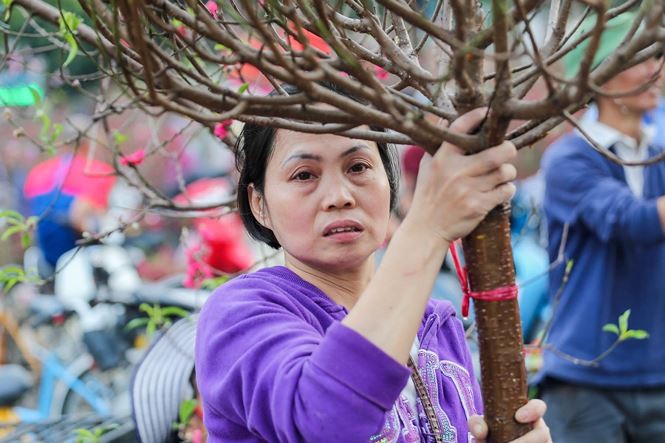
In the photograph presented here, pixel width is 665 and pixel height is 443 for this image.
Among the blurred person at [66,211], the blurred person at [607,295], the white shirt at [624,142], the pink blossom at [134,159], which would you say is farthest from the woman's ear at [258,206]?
the blurred person at [66,211]

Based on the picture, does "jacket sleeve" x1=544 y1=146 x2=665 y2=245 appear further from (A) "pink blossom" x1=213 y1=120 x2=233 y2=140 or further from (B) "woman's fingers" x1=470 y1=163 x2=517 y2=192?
(B) "woman's fingers" x1=470 y1=163 x2=517 y2=192

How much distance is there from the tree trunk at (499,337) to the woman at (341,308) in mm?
33

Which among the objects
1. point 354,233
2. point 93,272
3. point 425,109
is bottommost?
point 93,272

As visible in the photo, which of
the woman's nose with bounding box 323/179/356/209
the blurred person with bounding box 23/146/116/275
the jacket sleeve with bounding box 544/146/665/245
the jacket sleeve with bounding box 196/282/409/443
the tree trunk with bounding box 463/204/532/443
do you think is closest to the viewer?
the jacket sleeve with bounding box 196/282/409/443

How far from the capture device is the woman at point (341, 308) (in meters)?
1.47

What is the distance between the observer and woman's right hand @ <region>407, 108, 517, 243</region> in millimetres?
1500

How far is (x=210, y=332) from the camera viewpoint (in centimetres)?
175

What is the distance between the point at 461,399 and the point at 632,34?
773 mm

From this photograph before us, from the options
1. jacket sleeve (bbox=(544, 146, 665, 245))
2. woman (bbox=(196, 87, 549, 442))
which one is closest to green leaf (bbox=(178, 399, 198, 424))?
woman (bbox=(196, 87, 549, 442))

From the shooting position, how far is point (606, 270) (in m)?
3.75

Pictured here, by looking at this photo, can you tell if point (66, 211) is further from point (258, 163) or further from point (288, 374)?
point (288, 374)

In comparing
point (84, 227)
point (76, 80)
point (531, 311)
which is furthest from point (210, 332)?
point (84, 227)

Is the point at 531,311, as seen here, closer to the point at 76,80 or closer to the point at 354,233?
the point at 76,80

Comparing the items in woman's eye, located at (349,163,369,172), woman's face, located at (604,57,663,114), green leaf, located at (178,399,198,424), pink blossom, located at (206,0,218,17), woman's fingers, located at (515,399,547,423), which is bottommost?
green leaf, located at (178,399,198,424)
